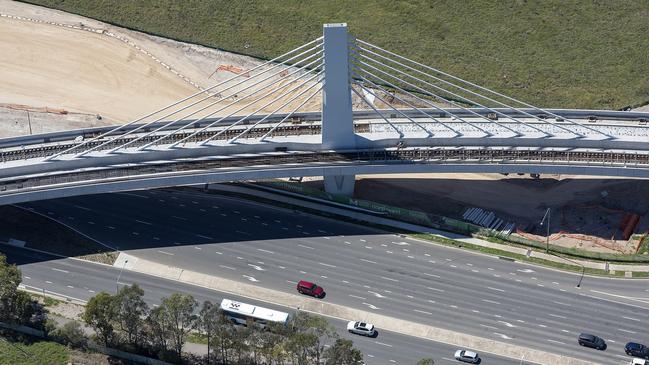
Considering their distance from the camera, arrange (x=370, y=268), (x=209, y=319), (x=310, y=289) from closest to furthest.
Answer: (x=209, y=319)
(x=310, y=289)
(x=370, y=268)

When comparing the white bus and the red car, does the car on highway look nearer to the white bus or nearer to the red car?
the red car

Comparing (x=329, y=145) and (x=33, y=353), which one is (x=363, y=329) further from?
(x=33, y=353)

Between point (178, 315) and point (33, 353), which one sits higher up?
point (178, 315)

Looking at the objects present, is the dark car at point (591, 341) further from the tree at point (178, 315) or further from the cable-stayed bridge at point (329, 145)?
the tree at point (178, 315)

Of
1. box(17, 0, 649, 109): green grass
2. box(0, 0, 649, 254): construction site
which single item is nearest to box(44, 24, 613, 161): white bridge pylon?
box(0, 0, 649, 254): construction site

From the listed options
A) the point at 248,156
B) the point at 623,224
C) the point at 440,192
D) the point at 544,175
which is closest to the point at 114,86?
the point at 248,156

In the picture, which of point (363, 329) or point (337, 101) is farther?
point (337, 101)

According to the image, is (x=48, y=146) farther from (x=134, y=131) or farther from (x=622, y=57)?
(x=622, y=57)

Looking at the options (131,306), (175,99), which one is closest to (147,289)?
(131,306)
